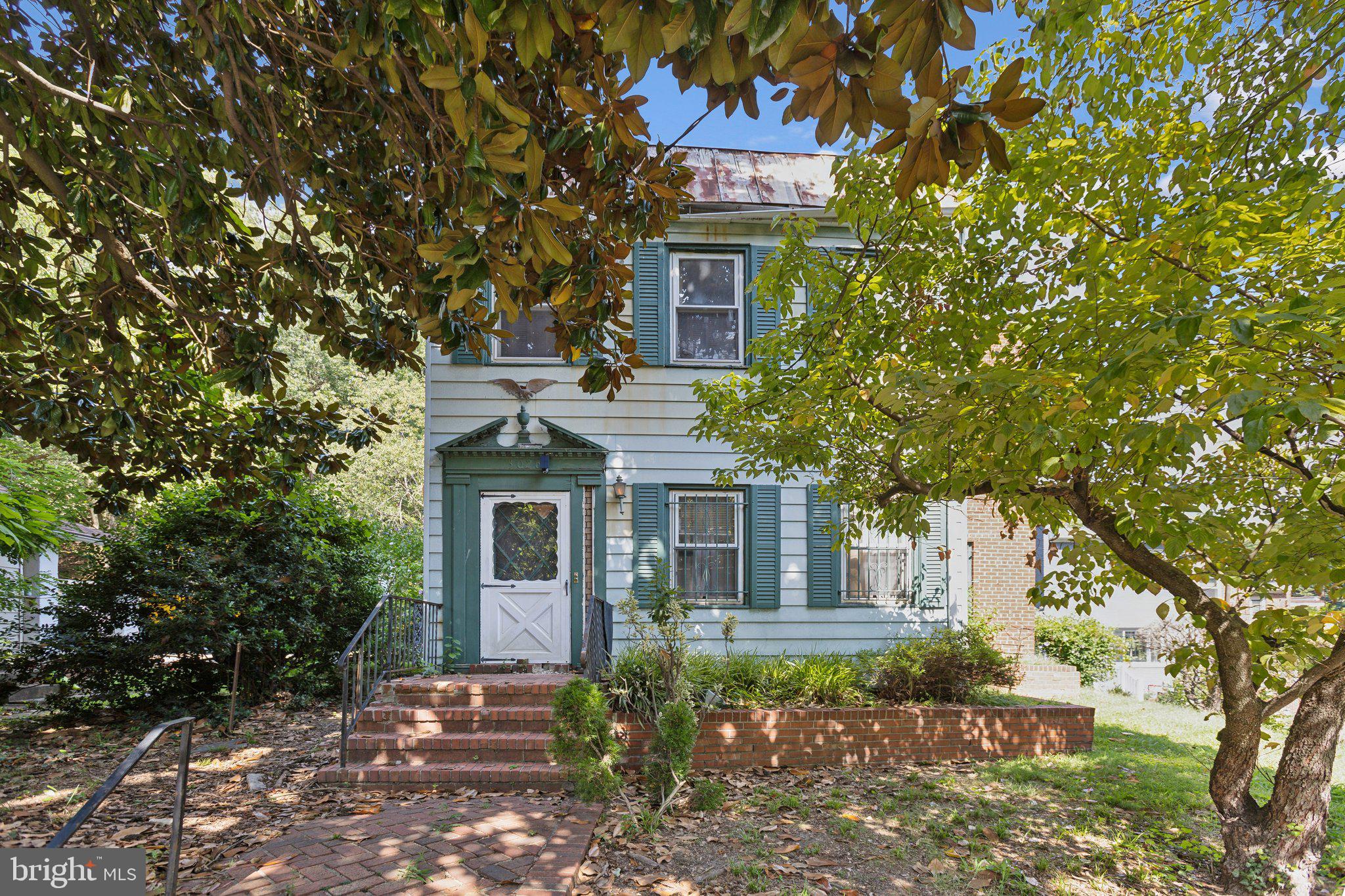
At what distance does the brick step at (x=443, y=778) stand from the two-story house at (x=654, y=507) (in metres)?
2.59

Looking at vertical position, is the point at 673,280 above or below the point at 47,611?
above

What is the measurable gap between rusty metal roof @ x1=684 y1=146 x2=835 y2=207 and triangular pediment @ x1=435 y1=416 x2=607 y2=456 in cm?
328

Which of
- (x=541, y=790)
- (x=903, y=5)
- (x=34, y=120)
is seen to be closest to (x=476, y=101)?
(x=903, y=5)

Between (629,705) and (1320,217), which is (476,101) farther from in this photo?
(629,705)

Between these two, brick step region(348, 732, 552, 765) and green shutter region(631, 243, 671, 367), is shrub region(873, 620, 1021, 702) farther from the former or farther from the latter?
green shutter region(631, 243, 671, 367)

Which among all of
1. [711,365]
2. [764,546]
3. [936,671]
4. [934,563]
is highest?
[711,365]

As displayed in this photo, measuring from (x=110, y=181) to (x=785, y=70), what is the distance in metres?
4.44

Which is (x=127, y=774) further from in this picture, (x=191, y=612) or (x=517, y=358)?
(x=517, y=358)

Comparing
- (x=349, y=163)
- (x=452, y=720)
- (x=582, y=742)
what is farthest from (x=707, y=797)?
(x=349, y=163)

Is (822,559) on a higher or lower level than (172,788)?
higher

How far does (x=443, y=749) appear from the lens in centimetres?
632

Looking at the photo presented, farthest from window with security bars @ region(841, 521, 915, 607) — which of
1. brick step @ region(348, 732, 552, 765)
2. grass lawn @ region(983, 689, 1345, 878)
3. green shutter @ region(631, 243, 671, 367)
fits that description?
brick step @ region(348, 732, 552, 765)

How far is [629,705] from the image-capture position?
21.6ft

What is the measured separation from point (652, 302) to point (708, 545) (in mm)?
3063
